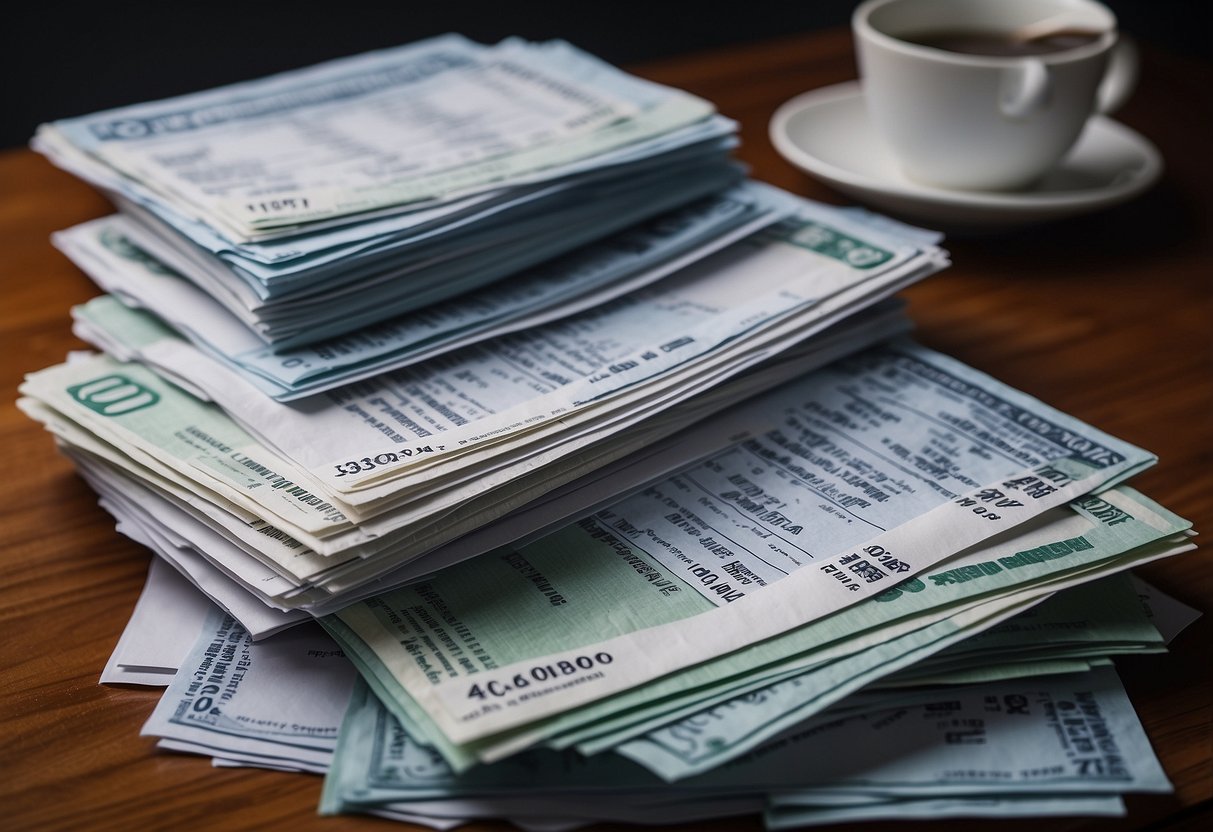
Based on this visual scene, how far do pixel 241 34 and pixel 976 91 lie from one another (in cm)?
108

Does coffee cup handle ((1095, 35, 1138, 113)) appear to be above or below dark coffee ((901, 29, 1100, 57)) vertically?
below

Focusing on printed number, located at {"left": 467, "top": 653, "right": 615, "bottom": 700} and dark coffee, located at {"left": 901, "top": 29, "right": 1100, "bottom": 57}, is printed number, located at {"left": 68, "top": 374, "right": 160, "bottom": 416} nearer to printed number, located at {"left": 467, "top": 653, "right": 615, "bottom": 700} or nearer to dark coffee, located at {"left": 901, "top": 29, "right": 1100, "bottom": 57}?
printed number, located at {"left": 467, "top": 653, "right": 615, "bottom": 700}

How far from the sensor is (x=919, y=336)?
698 millimetres

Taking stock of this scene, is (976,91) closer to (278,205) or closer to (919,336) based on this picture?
(919,336)

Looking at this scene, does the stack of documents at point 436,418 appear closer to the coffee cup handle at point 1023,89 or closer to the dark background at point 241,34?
the coffee cup handle at point 1023,89

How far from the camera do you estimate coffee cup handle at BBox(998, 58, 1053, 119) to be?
71cm

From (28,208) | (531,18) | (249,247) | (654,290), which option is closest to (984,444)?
(654,290)

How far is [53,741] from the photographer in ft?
1.43

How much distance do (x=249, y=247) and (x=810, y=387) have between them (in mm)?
280

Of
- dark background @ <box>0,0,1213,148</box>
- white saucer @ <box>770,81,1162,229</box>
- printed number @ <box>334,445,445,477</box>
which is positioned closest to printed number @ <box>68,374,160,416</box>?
printed number @ <box>334,445,445,477</box>

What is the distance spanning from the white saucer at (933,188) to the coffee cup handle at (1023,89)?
0.05 meters

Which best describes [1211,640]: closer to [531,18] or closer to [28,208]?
[28,208]

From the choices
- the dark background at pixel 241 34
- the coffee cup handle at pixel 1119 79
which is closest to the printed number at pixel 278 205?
the coffee cup handle at pixel 1119 79

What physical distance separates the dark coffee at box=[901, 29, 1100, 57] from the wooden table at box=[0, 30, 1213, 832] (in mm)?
118
